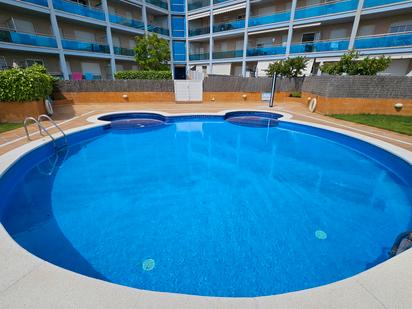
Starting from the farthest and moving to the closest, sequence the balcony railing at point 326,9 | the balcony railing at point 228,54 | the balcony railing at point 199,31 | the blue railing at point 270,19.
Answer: the balcony railing at point 199,31
the balcony railing at point 228,54
the blue railing at point 270,19
the balcony railing at point 326,9

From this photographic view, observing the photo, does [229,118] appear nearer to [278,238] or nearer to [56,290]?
[278,238]

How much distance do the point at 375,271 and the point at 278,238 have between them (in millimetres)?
1440

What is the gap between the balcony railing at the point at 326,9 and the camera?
15.2m

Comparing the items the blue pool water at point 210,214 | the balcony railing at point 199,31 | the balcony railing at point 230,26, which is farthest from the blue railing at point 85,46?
the blue pool water at point 210,214

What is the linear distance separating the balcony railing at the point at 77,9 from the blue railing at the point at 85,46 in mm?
2196

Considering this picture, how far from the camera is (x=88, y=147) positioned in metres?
7.29

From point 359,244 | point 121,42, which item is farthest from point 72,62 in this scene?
point 359,244

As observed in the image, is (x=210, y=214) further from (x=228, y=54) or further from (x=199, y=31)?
(x=199, y=31)

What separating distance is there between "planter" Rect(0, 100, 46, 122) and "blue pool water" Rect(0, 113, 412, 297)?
3254 millimetres

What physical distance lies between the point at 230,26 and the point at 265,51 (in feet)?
17.8

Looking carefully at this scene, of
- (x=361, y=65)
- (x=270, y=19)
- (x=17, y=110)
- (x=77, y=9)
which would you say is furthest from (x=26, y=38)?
(x=361, y=65)

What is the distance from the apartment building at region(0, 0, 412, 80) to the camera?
47.8 feet

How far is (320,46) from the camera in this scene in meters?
16.8

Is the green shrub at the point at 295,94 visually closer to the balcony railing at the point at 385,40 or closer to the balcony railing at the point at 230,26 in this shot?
the balcony railing at the point at 385,40
